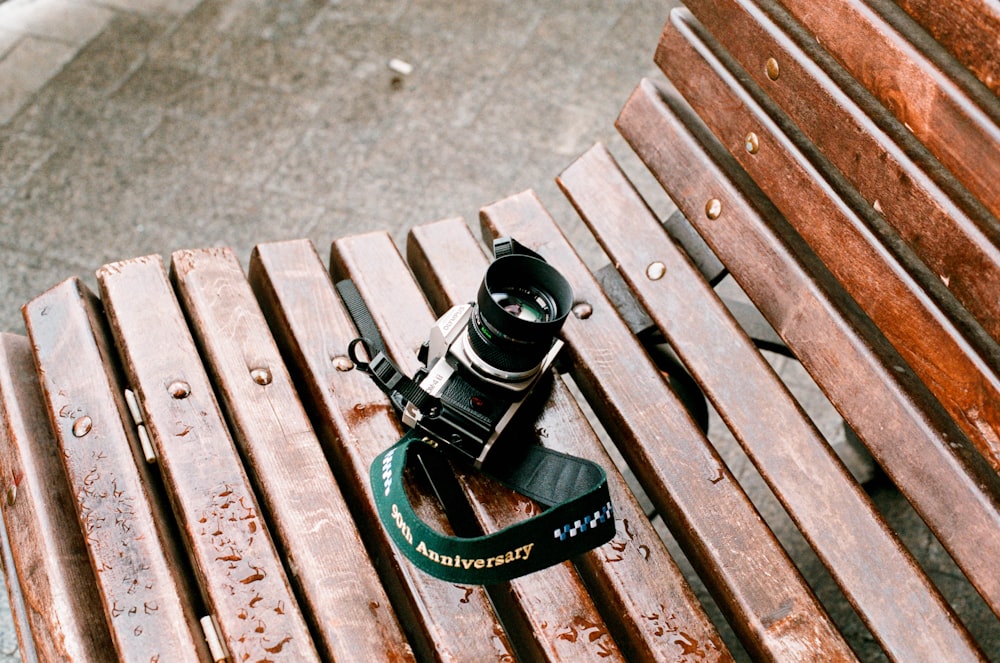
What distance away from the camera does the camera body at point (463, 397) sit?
1521 mm

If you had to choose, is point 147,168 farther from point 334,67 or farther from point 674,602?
point 674,602

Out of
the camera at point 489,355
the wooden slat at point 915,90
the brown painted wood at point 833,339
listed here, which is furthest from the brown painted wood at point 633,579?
the wooden slat at point 915,90

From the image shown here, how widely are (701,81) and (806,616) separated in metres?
1.09

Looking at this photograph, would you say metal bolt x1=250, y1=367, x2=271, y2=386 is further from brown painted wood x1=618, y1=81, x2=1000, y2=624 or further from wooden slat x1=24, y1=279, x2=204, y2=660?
brown painted wood x1=618, y1=81, x2=1000, y2=624

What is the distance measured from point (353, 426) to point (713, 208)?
0.85m

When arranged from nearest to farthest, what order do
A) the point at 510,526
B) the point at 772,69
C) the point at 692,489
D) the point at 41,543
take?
the point at 510,526 → the point at 41,543 → the point at 692,489 → the point at 772,69

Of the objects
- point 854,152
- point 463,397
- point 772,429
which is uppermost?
point 854,152

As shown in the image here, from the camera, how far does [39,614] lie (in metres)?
1.41

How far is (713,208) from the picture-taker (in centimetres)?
187

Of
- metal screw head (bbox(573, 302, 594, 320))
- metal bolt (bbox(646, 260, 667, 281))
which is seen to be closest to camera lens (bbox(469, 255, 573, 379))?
metal screw head (bbox(573, 302, 594, 320))

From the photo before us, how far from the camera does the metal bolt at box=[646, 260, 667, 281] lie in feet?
6.11

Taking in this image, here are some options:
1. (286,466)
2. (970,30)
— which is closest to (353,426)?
(286,466)

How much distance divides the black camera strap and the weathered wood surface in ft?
0.15

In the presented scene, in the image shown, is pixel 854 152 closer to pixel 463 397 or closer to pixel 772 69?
pixel 772 69
